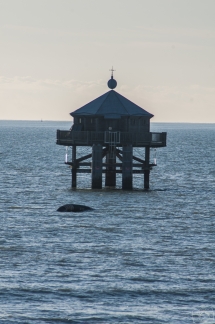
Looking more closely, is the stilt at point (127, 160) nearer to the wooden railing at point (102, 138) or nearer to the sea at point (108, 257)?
the wooden railing at point (102, 138)

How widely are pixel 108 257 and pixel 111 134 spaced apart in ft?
76.6

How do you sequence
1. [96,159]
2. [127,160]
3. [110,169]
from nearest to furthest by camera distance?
[96,159] < [127,160] < [110,169]

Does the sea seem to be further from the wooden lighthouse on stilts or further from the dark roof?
the dark roof

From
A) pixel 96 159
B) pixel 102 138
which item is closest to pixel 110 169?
pixel 102 138

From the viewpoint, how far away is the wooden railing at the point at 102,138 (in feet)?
198

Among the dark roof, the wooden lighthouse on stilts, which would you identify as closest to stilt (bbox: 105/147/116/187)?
the wooden lighthouse on stilts

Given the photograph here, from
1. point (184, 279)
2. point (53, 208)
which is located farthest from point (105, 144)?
point (184, 279)

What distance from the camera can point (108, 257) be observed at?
38.0 meters

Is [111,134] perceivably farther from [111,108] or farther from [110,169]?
[110,169]

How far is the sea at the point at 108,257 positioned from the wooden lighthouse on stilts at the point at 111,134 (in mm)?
1910

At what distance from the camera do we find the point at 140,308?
3047cm

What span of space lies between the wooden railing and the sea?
3605 millimetres

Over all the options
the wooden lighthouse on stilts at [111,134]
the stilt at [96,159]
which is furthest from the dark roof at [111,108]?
the stilt at [96,159]

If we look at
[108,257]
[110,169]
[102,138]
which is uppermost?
[102,138]
